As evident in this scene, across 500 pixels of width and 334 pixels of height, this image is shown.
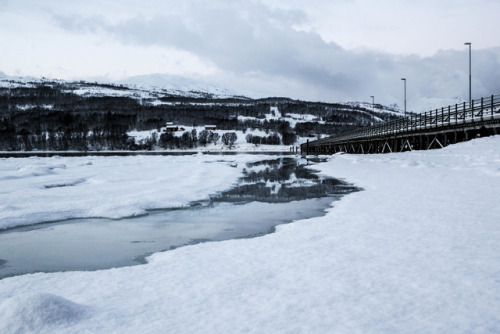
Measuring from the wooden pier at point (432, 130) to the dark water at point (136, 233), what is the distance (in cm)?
1688

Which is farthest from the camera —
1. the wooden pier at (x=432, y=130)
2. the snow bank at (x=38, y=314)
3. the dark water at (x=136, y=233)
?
the wooden pier at (x=432, y=130)

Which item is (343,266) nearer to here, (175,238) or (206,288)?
(206,288)

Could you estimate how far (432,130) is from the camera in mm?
30516

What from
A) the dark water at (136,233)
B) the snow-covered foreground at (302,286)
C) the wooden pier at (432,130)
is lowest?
the dark water at (136,233)

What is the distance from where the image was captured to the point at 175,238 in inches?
328

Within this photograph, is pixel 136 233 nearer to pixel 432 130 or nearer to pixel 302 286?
pixel 302 286

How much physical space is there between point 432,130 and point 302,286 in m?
29.1

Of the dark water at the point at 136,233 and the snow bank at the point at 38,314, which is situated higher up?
the snow bank at the point at 38,314

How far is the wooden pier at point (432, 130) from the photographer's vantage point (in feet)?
83.3

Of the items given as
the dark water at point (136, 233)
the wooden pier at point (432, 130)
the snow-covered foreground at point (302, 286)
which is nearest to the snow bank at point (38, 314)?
the snow-covered foreground at point (302, 286)

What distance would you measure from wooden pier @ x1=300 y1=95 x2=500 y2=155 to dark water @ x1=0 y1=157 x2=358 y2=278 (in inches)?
665

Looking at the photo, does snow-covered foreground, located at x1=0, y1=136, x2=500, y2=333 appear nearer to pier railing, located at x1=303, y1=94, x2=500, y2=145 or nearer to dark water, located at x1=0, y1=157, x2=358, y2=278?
dark water, located at x1=0, y1=157, x2=358, y2=278

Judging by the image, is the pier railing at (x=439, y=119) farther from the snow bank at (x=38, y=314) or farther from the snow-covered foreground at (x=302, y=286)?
the snow bank at (x=38, y=314)

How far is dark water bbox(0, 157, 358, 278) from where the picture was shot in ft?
22.5
